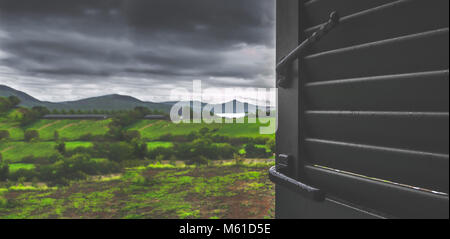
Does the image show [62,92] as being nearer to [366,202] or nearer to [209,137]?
[209,137]

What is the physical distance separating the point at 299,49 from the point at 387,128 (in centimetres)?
29

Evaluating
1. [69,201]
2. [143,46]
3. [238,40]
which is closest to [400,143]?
[69,201]

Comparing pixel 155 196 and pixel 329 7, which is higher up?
pixel 329 7

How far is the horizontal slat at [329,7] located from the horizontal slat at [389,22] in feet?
0.05

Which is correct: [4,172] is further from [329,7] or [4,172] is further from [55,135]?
[329,7]

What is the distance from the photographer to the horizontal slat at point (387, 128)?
0.43m

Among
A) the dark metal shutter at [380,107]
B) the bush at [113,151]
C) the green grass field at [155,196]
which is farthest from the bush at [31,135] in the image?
the dark metal shutter at [380,107]

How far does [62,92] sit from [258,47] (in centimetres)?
438

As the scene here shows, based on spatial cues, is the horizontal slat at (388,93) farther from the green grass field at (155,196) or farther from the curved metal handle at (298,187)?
the green grass field at (155,196)

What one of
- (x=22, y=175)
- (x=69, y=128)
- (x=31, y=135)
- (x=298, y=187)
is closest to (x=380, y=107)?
(x=298, y=187)

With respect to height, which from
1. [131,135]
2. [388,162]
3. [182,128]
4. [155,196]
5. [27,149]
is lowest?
[155,196]

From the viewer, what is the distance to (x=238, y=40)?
566 centimetres

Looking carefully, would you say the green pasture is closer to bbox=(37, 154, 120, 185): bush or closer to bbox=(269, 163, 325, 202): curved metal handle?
bbox=(37, 154, 120, 185): bush

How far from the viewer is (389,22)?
513mm
